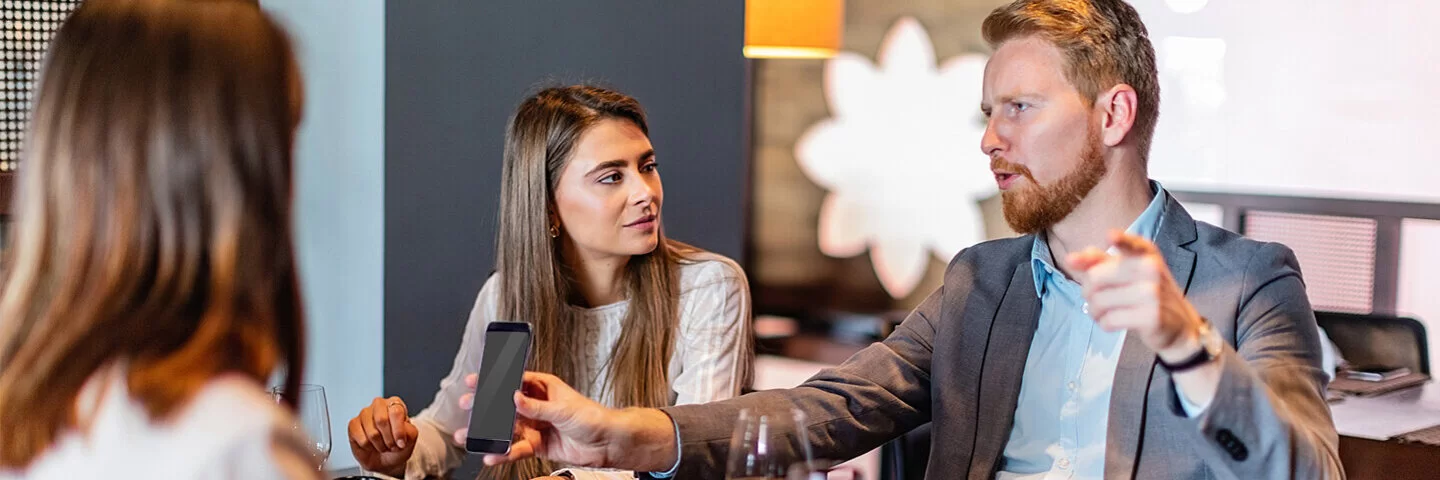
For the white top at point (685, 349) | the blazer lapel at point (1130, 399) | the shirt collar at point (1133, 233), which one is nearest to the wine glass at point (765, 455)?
the blazer lapel at point (1130, 399)

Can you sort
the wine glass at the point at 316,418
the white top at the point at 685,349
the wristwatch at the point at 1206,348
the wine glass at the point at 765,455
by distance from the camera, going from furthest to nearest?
the white top at the point at 685,349 < the wine glass at the point at 316,418 < the wristwatch at the point at 1206,348 < the wine glass at the point at 765,455

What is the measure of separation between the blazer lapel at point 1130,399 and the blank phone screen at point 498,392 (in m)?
0.80

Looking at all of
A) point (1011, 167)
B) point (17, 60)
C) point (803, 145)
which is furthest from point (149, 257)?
point (803, 145)

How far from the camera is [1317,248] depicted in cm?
423

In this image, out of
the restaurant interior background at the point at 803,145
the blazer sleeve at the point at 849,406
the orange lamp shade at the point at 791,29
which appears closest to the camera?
the blazer sleeve at the point at 849,406

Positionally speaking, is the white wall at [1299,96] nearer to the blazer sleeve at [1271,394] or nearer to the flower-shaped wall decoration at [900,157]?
the flower-shaped wall decoration at [900,157]

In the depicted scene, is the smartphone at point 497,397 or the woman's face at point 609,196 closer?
the smartphone at point 497,397

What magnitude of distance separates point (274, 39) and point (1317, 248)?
12.9 ft

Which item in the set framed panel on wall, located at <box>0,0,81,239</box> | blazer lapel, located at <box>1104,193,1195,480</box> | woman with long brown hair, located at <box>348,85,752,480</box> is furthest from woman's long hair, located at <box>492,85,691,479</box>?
framed panel on wall, located at <box>0,0,81,239</box>

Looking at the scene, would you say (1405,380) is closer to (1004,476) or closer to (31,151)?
(1004,476)

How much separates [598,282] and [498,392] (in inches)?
36.0

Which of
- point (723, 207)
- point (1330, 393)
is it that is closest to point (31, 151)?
point (723, 207)

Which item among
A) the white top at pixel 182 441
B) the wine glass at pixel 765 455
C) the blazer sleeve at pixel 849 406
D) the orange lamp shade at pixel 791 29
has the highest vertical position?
the orange lamp shade at pixel 791 29

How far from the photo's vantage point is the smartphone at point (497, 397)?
5.26ft
